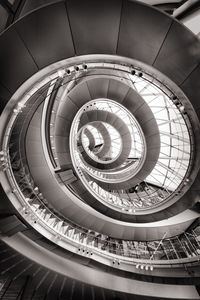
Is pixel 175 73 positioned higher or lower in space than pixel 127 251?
higher

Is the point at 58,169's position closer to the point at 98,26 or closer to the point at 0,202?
the point at 0,202

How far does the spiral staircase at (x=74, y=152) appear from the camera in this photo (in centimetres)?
495

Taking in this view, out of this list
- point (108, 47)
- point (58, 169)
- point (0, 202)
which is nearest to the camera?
point (108, 47)

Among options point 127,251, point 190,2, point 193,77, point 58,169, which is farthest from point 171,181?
point 190,2

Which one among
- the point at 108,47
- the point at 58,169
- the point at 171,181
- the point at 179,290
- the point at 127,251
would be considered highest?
the point at 171,181

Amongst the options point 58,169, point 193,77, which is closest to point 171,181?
point 58,169

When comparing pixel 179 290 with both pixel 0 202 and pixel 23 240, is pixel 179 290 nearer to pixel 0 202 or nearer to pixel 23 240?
pixel 23 240

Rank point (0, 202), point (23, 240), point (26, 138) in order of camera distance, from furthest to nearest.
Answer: point (26, 138)
point (23, 240)
point (0, 202)

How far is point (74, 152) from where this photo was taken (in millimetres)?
13531

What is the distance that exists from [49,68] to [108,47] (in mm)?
2179

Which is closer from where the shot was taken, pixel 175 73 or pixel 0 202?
pixel 175 73

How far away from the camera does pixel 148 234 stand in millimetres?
13125

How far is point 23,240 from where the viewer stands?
810 centimetres

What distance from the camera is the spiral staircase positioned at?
495cm
